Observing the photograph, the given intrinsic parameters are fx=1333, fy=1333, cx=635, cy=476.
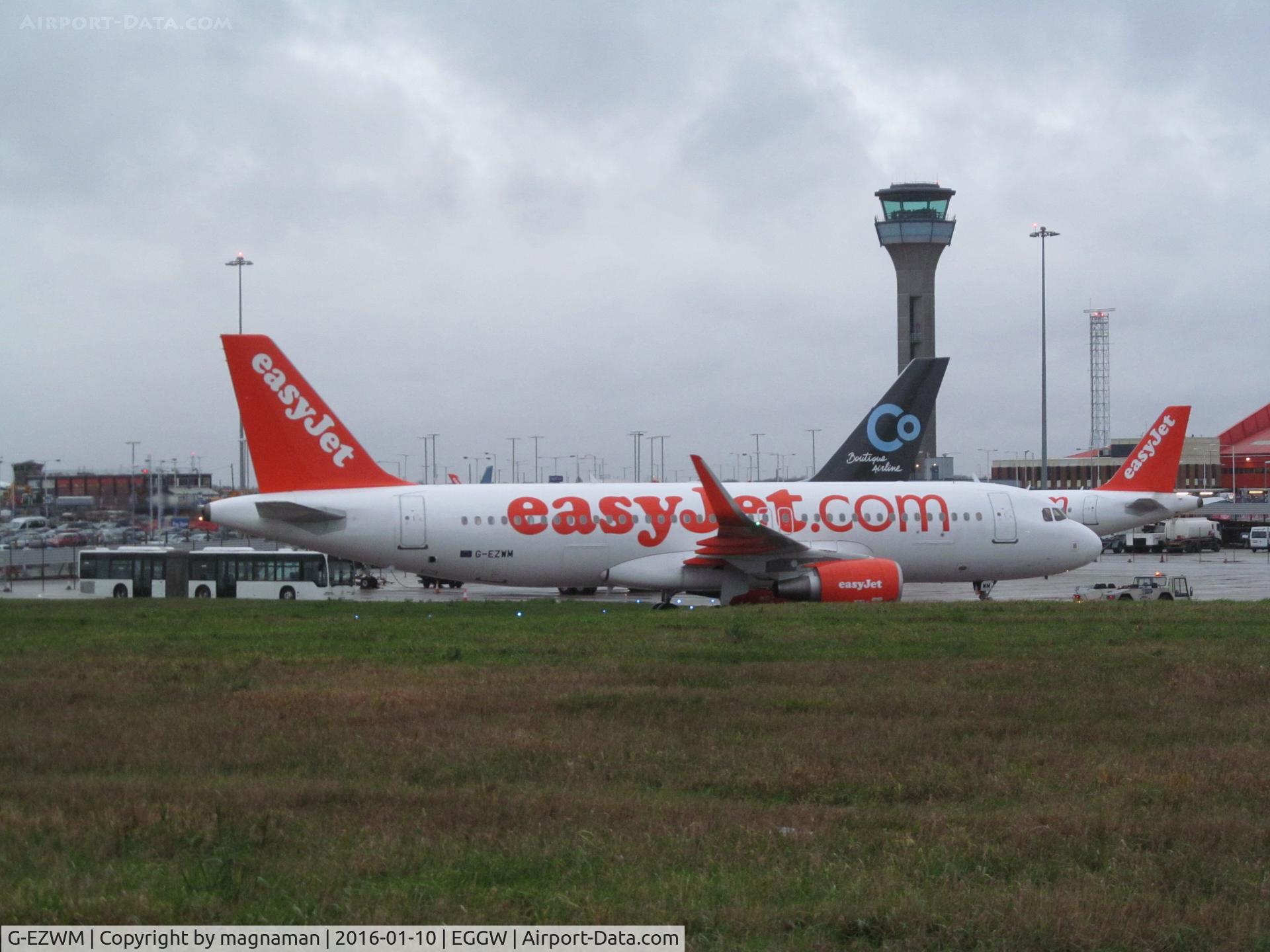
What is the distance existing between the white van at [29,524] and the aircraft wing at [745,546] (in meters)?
72.2

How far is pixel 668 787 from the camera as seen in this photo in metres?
9.77

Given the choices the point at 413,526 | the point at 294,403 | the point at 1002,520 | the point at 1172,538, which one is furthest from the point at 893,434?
the point at 1172,538

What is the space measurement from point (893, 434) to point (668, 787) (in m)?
39.8

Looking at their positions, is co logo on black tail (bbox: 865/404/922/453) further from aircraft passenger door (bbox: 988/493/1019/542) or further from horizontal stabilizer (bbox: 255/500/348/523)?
horizontal stabilizer (bbox: 255/500/348/523)

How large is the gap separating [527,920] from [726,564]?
979 inches

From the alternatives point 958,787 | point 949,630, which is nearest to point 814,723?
point 958,787

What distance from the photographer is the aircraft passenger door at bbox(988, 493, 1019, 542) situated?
3381 centimetres

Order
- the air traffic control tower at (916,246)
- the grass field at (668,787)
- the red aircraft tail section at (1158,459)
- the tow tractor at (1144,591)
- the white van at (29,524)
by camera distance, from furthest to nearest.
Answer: the air traffic control tower at (916,246) → the white van at (29,524) → the red aircraft tail section at (1158,459) → the tow tractor at (1144,591) → the grass field at (668,787)

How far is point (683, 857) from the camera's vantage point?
25.4 feet

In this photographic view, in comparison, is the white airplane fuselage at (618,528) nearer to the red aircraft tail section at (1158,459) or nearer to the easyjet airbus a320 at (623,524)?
the easyjet airbus a320 at (623,524)

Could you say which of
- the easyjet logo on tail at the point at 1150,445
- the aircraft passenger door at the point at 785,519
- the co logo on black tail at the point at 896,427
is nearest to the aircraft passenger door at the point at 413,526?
the aircraft passenger door at the point at 785,519

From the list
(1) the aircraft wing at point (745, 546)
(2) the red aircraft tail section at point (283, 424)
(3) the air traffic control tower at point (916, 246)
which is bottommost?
(1) the aircraft wing at point (745, 546)

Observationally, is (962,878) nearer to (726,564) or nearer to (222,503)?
(726,564)

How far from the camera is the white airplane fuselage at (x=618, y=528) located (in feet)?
103
